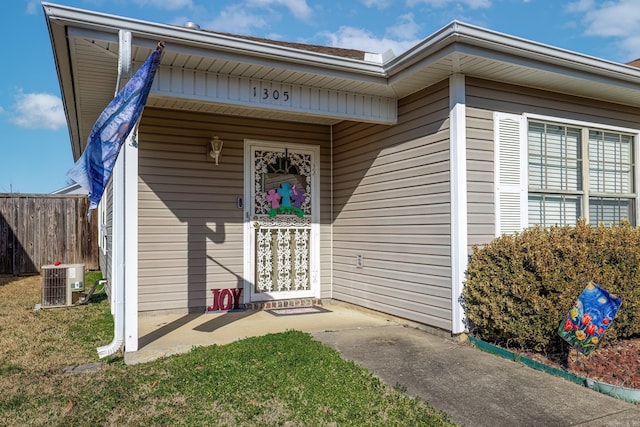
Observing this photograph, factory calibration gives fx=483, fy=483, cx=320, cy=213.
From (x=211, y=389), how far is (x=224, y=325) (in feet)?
6.75

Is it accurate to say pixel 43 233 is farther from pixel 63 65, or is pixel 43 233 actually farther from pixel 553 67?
pixel 553 67

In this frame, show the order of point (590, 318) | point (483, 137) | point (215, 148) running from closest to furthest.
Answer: point (590, 318), point (483, 137), point (215, 148)

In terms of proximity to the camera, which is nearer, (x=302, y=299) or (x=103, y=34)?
(x=103, y=34)

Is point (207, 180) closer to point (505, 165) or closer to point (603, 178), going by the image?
point (505, 165)

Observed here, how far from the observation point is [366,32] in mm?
12031

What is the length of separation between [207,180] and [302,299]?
2094 millimetres

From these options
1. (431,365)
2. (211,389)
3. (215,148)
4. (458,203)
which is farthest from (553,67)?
(211,389)

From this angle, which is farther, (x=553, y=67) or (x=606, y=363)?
A: (x=553, y=67)

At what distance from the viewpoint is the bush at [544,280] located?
13.5 feet

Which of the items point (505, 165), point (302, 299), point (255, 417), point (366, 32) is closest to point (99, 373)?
point (255, 417)

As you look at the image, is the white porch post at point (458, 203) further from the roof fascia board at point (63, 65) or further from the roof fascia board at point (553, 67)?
the roof fascia board at point (63, 65)

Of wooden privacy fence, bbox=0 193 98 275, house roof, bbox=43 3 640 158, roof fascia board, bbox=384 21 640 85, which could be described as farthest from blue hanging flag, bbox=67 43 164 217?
wooden privacy fence, bbox=0 193 98 275

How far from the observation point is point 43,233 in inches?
456

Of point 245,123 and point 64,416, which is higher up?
point 245,123
